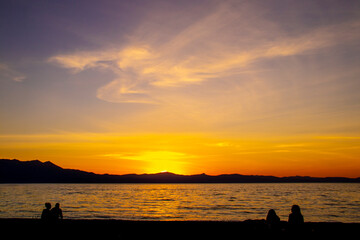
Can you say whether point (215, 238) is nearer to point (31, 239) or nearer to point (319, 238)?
point (319, 238)

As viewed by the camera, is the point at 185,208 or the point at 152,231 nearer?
the point at 152,231

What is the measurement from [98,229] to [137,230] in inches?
93.4

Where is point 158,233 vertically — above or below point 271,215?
below

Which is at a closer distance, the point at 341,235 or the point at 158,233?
the point at 341,235

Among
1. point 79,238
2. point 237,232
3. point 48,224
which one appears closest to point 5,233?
point 48,224

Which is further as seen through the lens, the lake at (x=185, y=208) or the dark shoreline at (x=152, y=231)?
the lake at (x=185, y=208)

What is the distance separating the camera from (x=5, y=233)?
1602 cm

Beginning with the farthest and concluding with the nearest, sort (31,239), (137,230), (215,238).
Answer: (137,230)
(215,238)
(31,239)

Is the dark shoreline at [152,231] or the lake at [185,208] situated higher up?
the dark shoreline at [152,231]

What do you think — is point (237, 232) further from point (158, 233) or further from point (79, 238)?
point (79, 238)

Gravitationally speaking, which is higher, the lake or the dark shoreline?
the dark shoreline

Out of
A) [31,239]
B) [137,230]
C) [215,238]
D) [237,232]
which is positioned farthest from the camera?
[137,230]

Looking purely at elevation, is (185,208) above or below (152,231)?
below

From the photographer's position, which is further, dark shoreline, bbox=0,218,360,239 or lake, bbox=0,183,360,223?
lake, bbox=0,183,360,223
